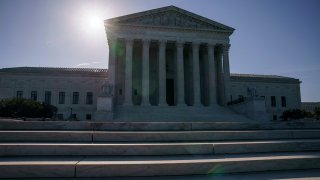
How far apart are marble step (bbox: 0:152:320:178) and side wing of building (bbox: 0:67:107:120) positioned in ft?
157

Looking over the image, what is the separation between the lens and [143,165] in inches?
206

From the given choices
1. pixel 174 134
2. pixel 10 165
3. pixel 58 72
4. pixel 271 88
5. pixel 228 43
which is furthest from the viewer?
pixel 271 88

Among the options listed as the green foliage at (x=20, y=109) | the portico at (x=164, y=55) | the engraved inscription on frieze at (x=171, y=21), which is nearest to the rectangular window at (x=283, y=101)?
the portico at (x=164, y=55)

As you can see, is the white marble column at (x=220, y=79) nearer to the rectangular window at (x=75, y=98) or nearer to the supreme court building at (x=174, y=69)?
the supreme court building at (x=174, y=69)

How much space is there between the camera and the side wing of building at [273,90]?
196 feet

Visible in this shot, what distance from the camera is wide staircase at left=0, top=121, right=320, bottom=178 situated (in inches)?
201

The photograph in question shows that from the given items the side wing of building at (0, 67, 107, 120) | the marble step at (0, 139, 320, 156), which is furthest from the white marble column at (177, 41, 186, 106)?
the marble step at (0, 139, 320, 156)

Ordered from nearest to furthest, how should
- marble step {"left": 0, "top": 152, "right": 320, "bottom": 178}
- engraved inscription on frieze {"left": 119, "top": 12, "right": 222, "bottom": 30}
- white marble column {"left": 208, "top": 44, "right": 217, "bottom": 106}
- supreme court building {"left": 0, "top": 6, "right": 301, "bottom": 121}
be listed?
1. marble step {"left": 0, "top": 152, "right": 320, "bottom": 178}
2. supreme court building {"left": 0, "top": 6, "right": 301, "bottom": 121}
3. engraved inscription on frieze {"left": 119, "top": 12, "right": 222, "bottom": 30}
4. white marble column {"left": 208, "top": 44, "right": 217, "bottom": 106}

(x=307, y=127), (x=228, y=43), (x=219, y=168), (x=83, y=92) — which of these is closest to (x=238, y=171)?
(x=219, y=168)

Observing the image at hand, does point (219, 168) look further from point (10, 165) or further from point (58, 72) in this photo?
point (58, 72)

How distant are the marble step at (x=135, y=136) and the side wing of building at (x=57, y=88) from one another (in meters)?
46.4

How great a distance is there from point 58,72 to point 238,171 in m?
53.1

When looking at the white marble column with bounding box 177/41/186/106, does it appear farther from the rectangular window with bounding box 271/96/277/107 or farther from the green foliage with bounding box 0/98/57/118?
the rectangular window with bounding box 271/96/277/107

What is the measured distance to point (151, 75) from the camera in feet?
140
